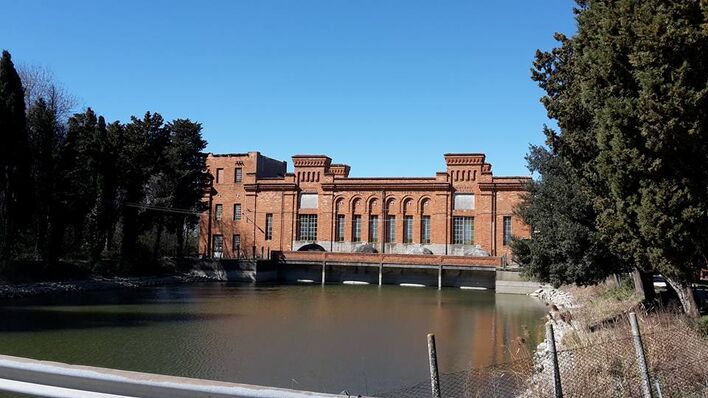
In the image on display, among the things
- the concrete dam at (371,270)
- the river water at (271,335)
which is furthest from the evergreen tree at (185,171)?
the river water at (271,335)

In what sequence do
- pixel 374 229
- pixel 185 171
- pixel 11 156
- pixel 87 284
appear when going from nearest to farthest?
pixel 11 156 → pixel 87 284 → pixel 185 171 → pixel 374 229

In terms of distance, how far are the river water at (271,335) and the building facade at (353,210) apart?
1545cm

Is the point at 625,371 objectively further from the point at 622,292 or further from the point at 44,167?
the point at 44,167

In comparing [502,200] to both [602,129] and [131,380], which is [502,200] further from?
[131,380]

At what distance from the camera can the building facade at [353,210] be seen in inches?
1837

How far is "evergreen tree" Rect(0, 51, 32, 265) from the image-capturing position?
88.6 feet

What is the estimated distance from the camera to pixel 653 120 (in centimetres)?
859

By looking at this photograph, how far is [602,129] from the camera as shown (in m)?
9.55

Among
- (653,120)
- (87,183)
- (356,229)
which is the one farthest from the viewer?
(356,229)

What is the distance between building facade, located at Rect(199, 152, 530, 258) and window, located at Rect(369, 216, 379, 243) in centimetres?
9

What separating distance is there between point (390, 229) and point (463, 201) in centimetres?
663

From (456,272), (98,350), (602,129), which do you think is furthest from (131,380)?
(456,272)

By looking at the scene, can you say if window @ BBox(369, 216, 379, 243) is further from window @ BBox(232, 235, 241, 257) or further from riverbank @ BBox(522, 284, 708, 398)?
riverbank @ BBox(522, 284, 708, 398)

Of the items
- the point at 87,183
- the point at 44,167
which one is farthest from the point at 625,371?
the point at 87,183
